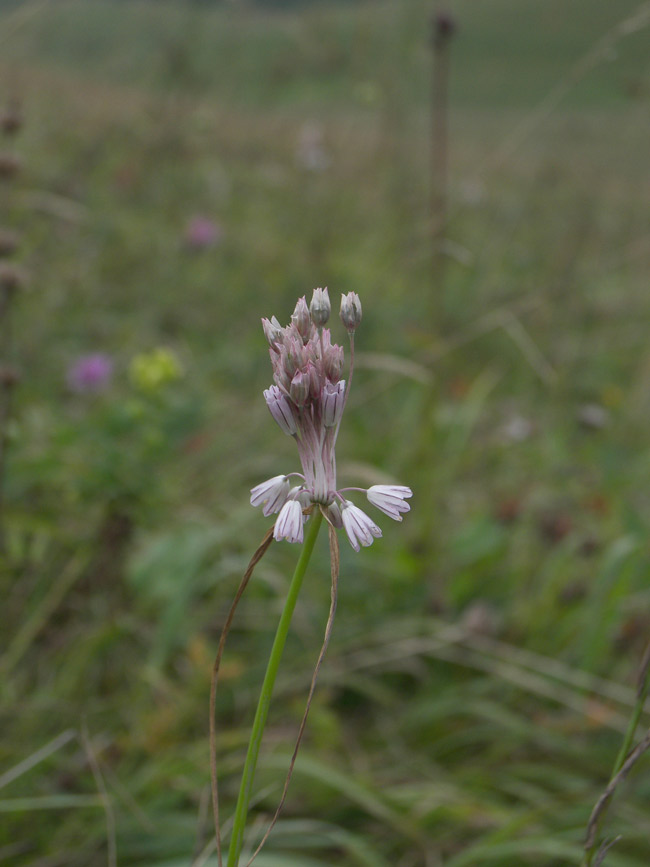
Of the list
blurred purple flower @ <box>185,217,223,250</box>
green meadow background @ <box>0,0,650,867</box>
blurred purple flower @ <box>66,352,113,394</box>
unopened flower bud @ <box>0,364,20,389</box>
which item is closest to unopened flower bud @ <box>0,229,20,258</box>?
green meadow background @ <box>0,0,650,867</box>

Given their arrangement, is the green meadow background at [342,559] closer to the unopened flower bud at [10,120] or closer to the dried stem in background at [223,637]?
the unopened flower bud at [10,120]

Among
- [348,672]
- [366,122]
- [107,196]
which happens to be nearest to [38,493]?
[348,672]

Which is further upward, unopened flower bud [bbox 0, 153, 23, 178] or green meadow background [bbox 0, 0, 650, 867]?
unopened flower bud [bbox 0, 153, 23, 178]

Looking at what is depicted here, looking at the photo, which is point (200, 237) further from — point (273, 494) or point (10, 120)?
point (273, 494)

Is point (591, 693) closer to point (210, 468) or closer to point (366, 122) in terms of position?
point (210, 468)

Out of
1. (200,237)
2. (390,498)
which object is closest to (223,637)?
(390,498)

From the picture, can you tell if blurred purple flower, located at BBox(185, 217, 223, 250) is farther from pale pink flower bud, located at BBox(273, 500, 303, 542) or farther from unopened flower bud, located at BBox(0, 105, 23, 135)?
pale pink flower bud, located at BBox(273, 500, 303, 542)
